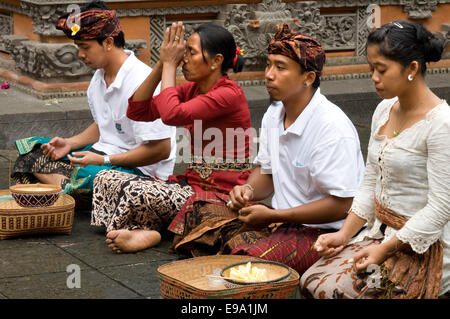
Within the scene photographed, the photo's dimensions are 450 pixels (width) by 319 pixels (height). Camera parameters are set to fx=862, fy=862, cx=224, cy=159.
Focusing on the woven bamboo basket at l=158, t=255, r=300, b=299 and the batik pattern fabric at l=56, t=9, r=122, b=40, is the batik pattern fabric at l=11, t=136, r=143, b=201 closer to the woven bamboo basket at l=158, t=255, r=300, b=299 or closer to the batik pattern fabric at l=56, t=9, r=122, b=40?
the batik pattern fabric at l=56, t=9, r=122, b=40

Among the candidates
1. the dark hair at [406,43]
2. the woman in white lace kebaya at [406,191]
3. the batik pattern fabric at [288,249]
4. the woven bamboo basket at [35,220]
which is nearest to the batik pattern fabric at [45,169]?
the woven bamboo basket at [35,220]

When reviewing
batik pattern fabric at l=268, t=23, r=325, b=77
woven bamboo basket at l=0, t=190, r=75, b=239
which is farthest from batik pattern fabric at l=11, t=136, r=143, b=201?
batik pattern fabric at l=268, t=23, r=325, b=77

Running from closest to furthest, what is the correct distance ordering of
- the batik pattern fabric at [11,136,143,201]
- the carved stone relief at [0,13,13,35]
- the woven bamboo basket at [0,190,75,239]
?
the woven bamboo basket at [0,190,75,239], the batik pattern fabric at [11,136,143,201], the carved stone relief at [0,13,13,35]

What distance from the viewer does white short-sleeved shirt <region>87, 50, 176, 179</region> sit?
535 cm

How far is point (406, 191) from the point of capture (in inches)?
145

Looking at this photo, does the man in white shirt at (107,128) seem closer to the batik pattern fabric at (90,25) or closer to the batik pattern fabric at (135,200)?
the batik pattern fabric at (90,25)

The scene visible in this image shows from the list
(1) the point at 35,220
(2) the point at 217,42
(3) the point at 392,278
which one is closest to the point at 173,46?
(2) the point at 217,42

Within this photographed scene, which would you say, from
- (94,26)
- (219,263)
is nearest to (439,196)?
(219,263)

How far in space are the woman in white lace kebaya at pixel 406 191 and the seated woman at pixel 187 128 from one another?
4.21ft

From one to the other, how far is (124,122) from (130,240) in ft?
3.16

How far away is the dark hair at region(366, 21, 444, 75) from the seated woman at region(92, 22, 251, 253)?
1401 mm

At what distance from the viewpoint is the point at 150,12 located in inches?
335

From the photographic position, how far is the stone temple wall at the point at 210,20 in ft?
26.2

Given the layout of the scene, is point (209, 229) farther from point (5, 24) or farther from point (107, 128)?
point (5, 24)
